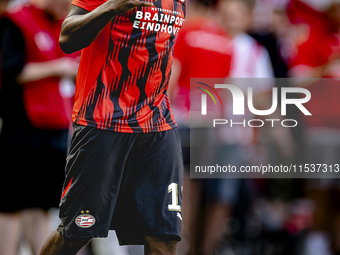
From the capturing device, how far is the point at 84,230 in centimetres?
269

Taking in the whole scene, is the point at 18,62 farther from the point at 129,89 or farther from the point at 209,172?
the point at 209,172

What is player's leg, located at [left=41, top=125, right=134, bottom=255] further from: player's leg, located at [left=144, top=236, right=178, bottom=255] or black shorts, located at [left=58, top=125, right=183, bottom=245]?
player's leg, located at [left=144, top=236, right=178, bottom=255]

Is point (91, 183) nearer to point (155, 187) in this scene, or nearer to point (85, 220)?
point (85, 220)

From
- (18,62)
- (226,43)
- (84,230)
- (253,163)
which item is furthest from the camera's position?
(253,163)

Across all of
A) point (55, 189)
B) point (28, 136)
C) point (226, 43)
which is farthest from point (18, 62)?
point (226, 43)

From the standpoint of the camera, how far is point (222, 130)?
193 inches

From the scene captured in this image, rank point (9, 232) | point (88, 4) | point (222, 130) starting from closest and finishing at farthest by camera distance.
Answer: point (88, 4) → point (9, 232) → point (222, 130)

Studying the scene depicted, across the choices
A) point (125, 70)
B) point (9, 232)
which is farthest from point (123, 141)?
point (9, 232)

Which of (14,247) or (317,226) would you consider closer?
(14,247)

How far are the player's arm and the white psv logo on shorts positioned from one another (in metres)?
0.84

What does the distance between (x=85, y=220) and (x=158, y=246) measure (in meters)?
0.42

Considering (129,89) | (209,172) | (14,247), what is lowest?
(14,247)

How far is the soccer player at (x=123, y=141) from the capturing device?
8.78ft

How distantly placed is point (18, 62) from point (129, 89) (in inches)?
50.1
